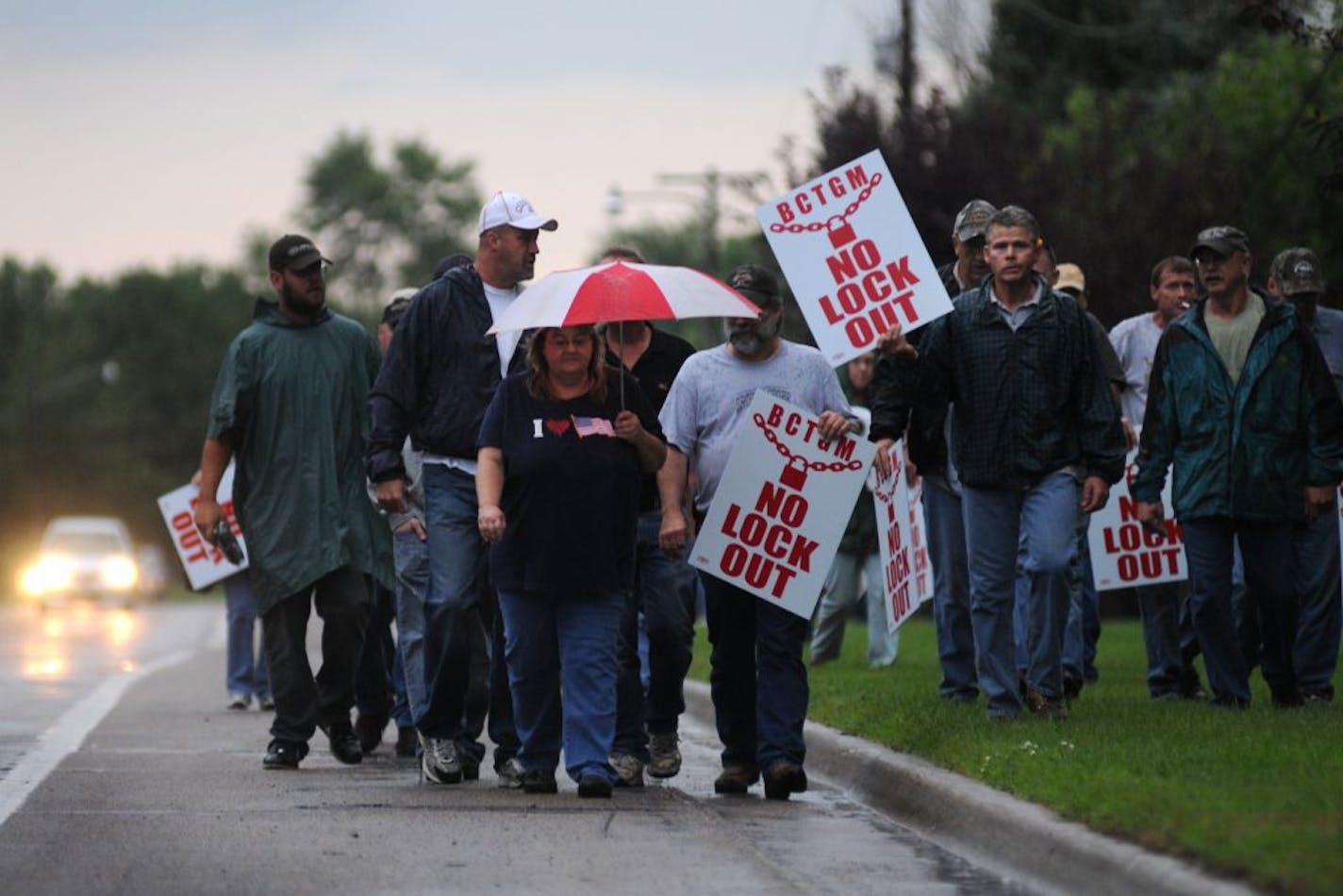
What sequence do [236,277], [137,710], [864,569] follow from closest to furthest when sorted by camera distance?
[137,710] → [864,569] → [236,277]

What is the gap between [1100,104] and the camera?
32.4 m

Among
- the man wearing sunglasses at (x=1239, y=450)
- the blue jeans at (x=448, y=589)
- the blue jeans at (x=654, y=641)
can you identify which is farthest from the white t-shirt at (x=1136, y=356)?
the blue jeans at (x=448, y=589)

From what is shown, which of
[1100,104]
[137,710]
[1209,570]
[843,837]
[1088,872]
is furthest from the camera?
[1100,104]

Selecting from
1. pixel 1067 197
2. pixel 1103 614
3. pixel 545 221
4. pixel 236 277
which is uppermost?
pixel 236 277

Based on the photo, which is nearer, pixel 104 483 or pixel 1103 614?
pixel 1103 614

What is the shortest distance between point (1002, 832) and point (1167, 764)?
2.74ft

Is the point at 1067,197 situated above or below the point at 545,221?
above

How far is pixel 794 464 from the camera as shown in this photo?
10.5m

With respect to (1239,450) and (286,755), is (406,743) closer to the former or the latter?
(286,755)

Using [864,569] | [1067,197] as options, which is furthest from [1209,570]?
[1067,197]

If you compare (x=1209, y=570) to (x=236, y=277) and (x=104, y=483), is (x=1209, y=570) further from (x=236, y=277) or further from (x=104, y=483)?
(x=236, y=277)

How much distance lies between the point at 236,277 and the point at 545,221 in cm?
10783

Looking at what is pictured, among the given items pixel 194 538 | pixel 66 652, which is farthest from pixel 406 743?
pixel 66 652

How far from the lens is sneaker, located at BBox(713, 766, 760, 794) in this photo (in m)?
10.5
